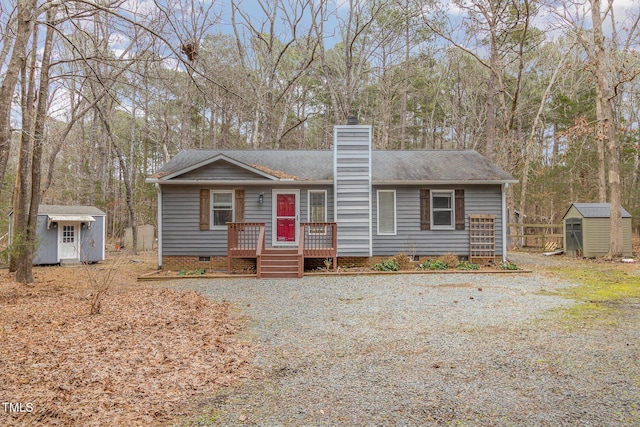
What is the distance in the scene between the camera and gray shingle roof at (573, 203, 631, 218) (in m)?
15.0

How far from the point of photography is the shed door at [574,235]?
1543 centimetres

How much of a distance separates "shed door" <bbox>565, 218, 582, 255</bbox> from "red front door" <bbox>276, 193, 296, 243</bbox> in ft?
35.1

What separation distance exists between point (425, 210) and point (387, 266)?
225 cm

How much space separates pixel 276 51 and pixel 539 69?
1522cm

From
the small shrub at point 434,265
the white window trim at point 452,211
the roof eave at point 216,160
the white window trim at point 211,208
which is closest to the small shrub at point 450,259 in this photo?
the small shrub at point 434,265

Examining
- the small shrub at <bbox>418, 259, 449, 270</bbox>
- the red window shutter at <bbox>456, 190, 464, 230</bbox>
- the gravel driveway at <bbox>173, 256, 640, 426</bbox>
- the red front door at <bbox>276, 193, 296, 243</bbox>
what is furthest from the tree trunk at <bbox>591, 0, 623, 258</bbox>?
the red front door at <bbox>276, 193, 296, 243</bbox>

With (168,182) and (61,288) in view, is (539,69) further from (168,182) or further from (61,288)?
(61,288)

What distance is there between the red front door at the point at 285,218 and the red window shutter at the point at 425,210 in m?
3.81

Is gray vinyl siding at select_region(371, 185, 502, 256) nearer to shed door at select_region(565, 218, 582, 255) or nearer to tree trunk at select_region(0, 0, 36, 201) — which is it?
shed door at select_region(565, 218, 582, 255)

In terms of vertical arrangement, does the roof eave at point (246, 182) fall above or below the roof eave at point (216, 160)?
below

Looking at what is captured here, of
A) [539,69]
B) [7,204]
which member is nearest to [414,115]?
[539,69]

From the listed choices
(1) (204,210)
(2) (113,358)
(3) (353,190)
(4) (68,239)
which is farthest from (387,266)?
(4) (68,239)

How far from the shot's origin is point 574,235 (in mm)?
15648

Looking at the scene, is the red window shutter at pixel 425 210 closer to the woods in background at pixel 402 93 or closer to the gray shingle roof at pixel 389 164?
the gray shingle roof at pixel 389 164
